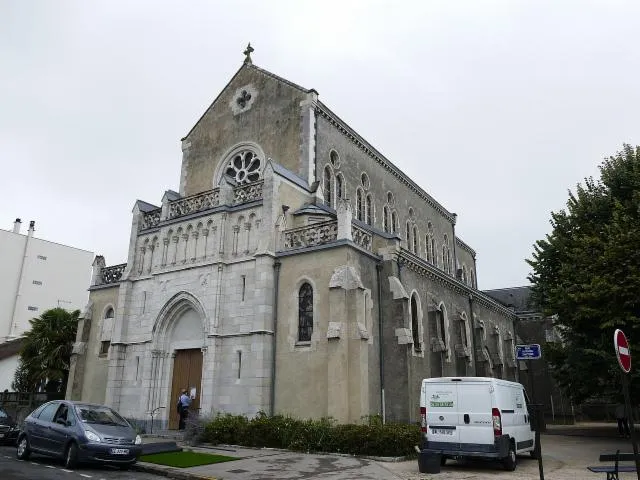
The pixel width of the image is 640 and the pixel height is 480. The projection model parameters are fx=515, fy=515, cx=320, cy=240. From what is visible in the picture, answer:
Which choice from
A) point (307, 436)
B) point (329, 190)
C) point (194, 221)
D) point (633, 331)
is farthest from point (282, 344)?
point (633, 331)

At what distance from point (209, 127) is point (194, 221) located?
26.2 ft

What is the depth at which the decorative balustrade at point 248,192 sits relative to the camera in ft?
66.9

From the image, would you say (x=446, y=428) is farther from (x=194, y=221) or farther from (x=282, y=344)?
(x=194, y=221)

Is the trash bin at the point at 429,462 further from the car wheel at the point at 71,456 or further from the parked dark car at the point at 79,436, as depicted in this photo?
the car wheel at the point at 71,456

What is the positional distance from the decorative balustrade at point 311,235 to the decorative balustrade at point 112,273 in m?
9.59

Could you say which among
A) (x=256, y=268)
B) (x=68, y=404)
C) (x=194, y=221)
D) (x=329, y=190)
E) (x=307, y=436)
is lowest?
(x=307, y=436)

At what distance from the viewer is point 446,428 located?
1204cm

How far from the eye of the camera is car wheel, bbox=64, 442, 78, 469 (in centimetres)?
1199

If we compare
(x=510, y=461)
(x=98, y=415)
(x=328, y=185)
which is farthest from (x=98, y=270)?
(x=510, y=461)

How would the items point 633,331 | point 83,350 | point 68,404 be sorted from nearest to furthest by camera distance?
1. point 68,404
2. point 633,331
3. point 83,350

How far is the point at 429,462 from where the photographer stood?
11.6 meters

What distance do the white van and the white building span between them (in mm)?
45910

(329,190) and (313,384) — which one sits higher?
(329,190)

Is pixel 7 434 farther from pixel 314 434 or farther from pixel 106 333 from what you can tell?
pixel 314 434
